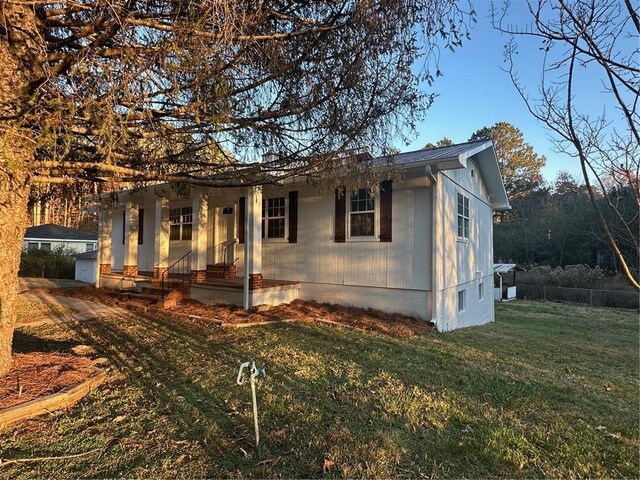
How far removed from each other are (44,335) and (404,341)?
20.4 feet

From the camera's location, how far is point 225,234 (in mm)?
11961

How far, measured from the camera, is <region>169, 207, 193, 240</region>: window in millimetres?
12727

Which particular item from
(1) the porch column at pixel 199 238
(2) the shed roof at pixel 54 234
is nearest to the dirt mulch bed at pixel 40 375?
(1) the porch column at pixel 199 238

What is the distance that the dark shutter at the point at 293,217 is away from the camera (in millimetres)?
10203

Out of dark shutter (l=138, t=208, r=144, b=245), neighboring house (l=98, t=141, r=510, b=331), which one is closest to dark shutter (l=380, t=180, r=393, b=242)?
neighboring house (l=98, t=141, r=510, b=331)

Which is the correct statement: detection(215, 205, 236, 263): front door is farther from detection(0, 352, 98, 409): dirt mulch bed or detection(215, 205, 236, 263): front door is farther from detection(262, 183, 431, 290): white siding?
detection(0, 352, 98, 409): dirt mulch bed

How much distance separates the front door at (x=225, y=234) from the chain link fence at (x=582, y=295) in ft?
69.0

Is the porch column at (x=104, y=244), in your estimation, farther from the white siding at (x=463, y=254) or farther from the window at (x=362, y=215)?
the white siding at (x=463, y=254)

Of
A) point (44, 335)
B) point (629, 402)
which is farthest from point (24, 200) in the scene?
point (629, 402)

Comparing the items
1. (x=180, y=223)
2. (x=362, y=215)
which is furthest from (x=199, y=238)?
(x=362, y=215)

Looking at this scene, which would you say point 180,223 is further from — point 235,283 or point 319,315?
point 319,315

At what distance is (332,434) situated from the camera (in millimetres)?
3098

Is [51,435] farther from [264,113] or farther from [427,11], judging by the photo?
[427,11]

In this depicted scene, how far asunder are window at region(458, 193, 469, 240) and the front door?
6606 millimetres
